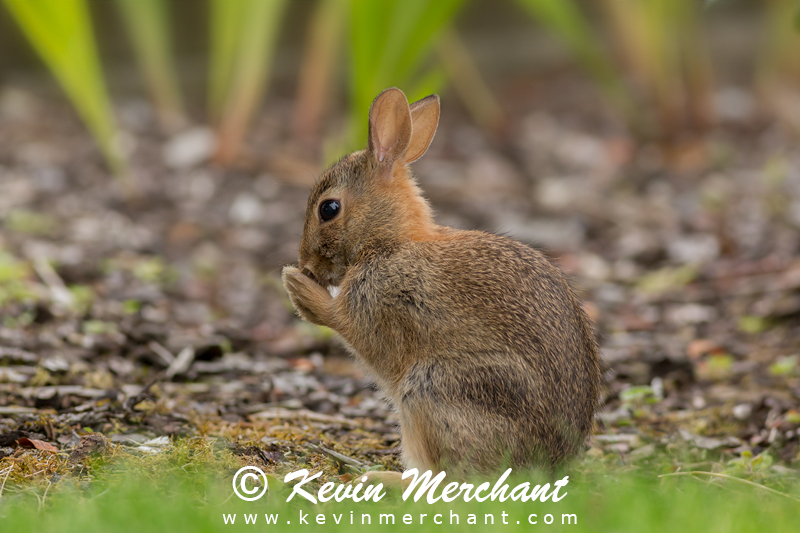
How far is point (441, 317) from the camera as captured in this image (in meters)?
3.79

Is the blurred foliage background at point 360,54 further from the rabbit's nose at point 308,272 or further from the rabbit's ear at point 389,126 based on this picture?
the rabbit's nose at point 308,272

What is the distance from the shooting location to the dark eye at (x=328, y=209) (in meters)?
4.29

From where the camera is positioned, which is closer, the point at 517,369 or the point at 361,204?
the point at 517,369

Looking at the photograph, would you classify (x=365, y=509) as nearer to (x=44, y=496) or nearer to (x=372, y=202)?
(x=44, y=496)

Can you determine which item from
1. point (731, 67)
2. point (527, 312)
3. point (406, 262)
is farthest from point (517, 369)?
point (731, 67)

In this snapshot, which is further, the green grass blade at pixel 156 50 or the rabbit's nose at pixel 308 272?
the green grass blade at pixel 156 50

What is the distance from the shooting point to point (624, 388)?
555 centimetres

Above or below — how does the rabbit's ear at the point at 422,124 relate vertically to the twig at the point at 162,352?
above

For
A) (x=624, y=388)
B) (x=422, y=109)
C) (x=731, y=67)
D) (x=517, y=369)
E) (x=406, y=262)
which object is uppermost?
(x=731, y=67)

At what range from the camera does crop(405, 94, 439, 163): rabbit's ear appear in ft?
14.4

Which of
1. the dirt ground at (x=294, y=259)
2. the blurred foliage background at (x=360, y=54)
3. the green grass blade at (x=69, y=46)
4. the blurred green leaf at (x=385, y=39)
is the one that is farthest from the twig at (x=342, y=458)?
the green grass blade at (x=69, y=46)

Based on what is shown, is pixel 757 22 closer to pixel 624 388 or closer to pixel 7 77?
pixel 624 388

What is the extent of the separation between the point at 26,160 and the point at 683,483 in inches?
321

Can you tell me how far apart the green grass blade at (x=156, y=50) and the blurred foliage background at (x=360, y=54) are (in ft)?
0.07
